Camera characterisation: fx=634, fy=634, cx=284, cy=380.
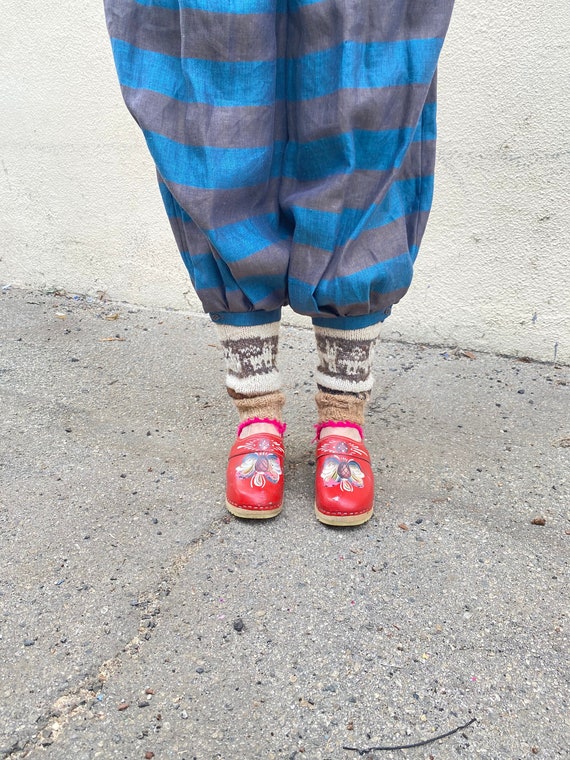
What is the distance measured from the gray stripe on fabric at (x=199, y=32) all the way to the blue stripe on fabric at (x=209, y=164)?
113 millimetres

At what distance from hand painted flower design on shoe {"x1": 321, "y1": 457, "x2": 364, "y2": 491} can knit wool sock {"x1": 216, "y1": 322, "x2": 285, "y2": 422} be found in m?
0.14

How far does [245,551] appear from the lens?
3.06 ft

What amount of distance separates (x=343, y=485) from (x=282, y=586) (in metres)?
0.19

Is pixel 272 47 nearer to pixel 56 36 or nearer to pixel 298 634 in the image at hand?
pixel 298 634

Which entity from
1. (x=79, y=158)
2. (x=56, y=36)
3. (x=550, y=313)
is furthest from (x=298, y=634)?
(x=56, y=36)

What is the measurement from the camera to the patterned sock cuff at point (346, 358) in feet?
3.33

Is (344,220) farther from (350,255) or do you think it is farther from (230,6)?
(230,6)

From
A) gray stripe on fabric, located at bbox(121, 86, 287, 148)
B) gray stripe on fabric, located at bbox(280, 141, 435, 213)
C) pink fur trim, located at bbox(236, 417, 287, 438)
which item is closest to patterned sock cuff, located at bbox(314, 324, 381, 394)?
pink fur trim, located at bbox(236, 417, 287, 438)

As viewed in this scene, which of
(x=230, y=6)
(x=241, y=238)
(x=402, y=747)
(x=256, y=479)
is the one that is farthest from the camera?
(x=256, y=479)

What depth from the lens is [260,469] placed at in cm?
101

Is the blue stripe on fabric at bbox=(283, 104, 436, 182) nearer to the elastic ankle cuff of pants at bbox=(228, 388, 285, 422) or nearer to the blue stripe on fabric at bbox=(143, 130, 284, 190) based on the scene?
the blue stripe on fabric at bbox=(143, 130, 284, 190)

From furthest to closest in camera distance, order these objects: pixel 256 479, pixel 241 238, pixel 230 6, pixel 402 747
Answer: pixel 256 479 < pixel 241 238 < pixel 230 6 < pixel 402 747

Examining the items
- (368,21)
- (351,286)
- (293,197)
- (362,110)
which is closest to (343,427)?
(351,286)

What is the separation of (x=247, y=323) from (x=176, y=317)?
92 cm
